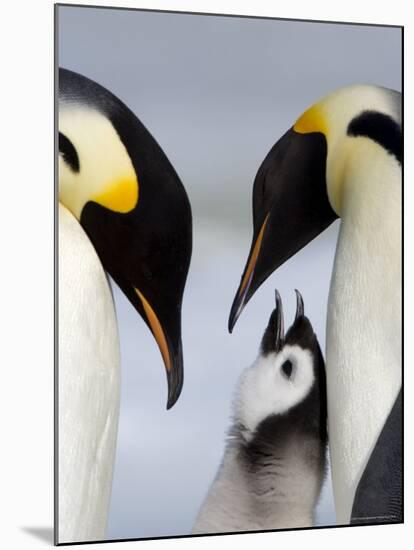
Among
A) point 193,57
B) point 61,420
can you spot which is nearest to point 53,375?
point 61,420

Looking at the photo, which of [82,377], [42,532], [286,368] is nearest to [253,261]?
[286,368]

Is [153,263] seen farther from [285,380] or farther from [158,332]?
[285,380]

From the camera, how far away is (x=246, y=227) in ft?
11.1

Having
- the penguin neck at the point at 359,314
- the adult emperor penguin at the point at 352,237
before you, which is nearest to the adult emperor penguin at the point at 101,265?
the adult emperor penguin at the point at 352,237

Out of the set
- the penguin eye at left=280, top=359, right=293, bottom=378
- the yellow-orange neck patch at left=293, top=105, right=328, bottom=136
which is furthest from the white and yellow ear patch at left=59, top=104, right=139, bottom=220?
the penguin eye at left=280, top=359, right=293, bottom=378

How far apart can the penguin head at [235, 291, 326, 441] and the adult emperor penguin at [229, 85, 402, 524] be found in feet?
0.14

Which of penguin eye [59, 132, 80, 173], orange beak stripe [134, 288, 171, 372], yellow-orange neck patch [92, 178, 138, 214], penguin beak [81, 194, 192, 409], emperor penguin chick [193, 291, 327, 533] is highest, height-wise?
penguin eye [59, 132, 80, 173]

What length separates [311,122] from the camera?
3432mm

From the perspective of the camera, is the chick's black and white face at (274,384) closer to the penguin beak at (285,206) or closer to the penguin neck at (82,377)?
the penguin beak at (285,206)

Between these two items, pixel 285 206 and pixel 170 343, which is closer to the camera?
pixel 170 343

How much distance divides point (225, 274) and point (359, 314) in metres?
0.39

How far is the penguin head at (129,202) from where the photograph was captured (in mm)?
3203

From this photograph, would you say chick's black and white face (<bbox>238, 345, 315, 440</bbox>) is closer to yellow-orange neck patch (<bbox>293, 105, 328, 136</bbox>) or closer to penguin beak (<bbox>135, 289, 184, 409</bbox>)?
penguin beak (<bbox>135, 289, 184, 409</bbox>)

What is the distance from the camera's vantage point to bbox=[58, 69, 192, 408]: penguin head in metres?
3.20
